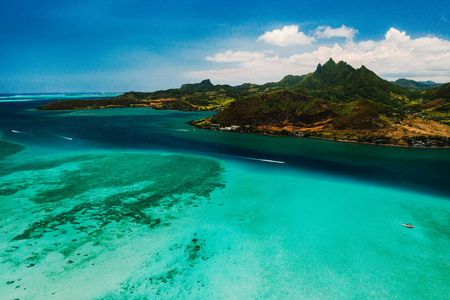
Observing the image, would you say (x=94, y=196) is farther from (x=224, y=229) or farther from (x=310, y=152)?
(x=310, y=152)

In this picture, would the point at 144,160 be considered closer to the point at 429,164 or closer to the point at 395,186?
the point at 395,186

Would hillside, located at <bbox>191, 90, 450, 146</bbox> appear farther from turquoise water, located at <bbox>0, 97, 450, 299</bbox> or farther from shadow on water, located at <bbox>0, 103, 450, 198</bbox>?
turquoise water, located at <bbox>0, 97, 450, 299</bbox>

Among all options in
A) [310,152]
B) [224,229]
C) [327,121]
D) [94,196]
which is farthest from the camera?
[327,121]

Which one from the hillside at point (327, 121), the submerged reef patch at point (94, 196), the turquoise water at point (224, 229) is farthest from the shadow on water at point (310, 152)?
the submerged reef patch at point (94, 196)

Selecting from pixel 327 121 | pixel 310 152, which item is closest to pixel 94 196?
pixel 310 152

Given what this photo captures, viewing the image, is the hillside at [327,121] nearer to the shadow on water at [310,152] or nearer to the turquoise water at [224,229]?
the shadow on water at [310,152]

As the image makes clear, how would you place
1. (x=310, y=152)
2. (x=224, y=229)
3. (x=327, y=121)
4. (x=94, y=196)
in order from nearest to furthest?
(x=224, y=229) < (x=94, y=196) < (x=310, y=152) < (x=327, y=121)

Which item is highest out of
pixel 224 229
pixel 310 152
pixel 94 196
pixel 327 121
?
pixel 327 121

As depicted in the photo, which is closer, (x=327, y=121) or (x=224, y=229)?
(x=224, y=229)

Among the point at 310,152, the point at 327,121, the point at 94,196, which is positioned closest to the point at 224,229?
the point at 94,196

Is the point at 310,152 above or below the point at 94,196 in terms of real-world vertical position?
above

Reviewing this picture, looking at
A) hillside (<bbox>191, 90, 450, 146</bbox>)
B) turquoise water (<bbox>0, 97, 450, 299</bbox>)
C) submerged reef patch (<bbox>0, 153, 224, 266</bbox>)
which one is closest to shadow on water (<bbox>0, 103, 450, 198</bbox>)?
turquoise water (<bbox>0, 97, 450, 299</bbox>)
